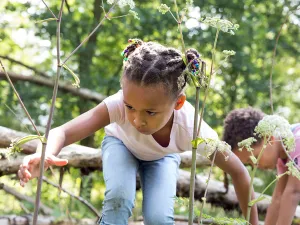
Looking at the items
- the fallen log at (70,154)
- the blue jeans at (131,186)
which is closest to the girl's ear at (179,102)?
the blue jeans at (131,186)

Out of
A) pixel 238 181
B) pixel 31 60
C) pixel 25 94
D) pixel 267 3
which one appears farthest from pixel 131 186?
pixel 31 60

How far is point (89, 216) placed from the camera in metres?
5.20

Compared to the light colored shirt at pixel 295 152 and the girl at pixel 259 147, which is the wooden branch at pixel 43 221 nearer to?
the girl at pixel 259 147

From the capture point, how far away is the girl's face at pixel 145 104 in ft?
8.25

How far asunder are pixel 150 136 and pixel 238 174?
503 mm

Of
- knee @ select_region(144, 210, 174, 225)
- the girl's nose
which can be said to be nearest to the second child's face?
knee @ select_region(144, 210, 174, 225)

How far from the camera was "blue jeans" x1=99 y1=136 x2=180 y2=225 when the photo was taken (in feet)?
9.48

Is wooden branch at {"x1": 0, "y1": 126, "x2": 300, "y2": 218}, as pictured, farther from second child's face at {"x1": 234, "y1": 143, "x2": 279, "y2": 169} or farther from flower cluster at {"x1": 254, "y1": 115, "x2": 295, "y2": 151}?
flower cluster at {"x1": 254, "y1": 115, "x2": 295, "y2": 151}

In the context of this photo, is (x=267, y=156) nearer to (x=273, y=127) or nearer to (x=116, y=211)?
(x=116, y=211)

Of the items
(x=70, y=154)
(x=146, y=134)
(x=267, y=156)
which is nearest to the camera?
(x=146, y=134)

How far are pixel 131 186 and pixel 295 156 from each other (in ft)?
3.42

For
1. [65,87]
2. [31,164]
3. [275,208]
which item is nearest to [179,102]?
[31,164]

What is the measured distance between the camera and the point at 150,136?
3.07 metres

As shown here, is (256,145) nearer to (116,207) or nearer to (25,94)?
(116,207)
